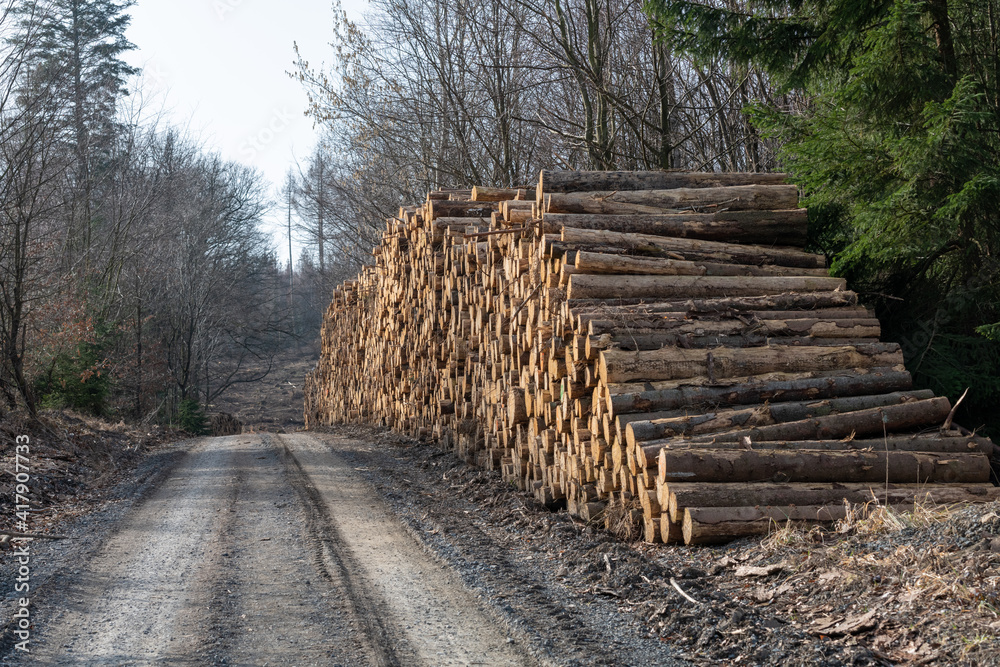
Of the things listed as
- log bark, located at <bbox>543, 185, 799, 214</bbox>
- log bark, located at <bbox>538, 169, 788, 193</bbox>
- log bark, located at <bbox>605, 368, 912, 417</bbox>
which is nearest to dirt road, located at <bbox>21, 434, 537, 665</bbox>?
log bark, located at <bbox>605, 368, 912, 417</bbox>

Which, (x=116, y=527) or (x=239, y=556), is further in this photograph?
(x=116, y=527)

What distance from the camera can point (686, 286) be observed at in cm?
792

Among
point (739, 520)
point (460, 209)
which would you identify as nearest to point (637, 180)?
point (460, 209)

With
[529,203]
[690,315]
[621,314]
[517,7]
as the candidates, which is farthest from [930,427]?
[517,7]

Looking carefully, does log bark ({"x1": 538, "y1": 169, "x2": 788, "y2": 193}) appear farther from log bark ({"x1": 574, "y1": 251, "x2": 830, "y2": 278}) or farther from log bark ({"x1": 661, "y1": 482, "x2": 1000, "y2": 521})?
log bark ({"x1": 661, "y1": 482, "x2": 1000, "y2": 521})

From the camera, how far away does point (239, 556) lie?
6297 millimetres

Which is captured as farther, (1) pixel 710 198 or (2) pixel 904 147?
(1) pixel 710 198

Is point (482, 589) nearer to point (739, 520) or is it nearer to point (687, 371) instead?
point (739, 520)

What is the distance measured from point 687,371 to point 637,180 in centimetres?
325

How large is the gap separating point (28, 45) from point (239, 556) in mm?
11433

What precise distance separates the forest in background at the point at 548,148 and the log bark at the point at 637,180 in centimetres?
63

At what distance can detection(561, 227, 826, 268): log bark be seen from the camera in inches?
314

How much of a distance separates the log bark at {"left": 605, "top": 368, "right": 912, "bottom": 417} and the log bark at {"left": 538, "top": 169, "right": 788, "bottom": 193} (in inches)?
120

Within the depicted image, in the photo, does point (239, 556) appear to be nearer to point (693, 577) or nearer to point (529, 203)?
point (693, 577)
